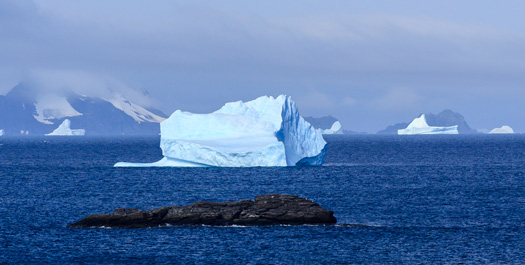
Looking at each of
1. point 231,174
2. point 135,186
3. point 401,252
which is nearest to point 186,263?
point 401,252

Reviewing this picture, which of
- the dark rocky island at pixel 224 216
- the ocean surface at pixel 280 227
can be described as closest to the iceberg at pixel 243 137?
the ocean surface at pixel 280 227

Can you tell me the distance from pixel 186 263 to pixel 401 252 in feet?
32.1

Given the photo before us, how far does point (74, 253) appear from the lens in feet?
111

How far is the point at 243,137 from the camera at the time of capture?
74.3 m

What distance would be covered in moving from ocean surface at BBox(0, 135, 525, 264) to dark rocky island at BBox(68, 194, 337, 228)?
0.88 m

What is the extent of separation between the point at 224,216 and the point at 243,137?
33277 millimetres

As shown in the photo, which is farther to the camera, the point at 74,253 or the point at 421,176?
the point at 421,176

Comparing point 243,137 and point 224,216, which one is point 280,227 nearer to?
point 224,216

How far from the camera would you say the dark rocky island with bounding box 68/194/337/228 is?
134ft

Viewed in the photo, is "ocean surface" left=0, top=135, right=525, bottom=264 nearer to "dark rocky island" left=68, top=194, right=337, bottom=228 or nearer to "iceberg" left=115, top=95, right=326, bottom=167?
"dark rocky island" left=68, top=194, right=337, bottom=228

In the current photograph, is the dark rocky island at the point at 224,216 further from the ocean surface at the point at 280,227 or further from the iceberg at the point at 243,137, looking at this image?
the iceberg at the point at 243,137

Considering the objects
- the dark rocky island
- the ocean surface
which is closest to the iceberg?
the ocean surface

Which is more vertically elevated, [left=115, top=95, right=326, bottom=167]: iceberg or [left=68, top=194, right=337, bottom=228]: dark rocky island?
[left=115, top=95, right=326, bottom=167]: iceberg

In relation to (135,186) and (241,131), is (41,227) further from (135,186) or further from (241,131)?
(241,131)
